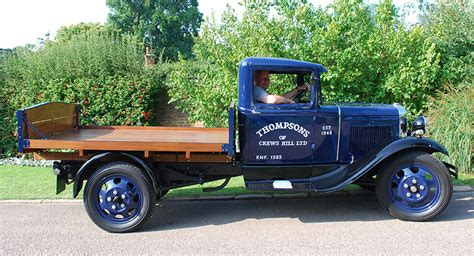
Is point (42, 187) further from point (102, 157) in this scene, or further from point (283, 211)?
point (283, 211)

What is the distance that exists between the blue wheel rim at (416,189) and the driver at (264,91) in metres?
1.61

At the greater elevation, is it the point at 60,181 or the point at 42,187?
the point at 60,181

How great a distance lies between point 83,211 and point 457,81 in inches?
319

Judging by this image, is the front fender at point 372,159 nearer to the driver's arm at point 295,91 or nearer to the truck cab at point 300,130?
the truck cab at point 300,130

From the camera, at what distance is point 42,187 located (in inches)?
279

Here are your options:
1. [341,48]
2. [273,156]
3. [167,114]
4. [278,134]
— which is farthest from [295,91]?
[167,114]

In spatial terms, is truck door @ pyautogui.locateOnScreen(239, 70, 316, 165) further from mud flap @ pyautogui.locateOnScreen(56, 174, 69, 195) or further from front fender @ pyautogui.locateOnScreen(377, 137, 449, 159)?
mud flap @ pyautogui.locateOnScreen(56, 174, 69, 195)

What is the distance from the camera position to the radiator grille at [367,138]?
5320 mm

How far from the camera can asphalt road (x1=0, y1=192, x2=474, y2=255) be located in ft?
13.9

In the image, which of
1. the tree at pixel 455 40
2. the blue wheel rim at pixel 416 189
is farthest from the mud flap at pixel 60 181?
the tree at pixel 455 40

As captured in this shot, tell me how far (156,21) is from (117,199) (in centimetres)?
3534

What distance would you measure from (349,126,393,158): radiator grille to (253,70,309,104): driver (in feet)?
2.94

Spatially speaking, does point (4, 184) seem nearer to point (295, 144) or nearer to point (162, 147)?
point (162, 147)

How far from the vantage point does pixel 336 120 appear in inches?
205
